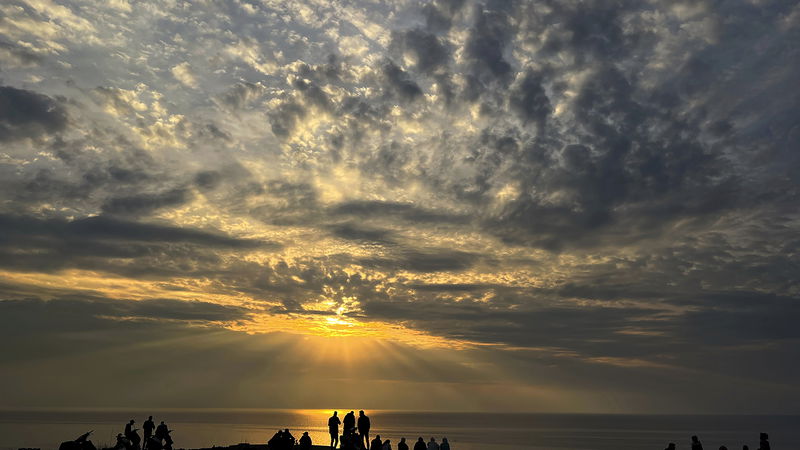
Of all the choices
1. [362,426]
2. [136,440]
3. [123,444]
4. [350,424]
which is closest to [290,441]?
[362,426]

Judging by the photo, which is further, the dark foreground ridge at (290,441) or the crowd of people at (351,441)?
the crowd of people at (351,441)

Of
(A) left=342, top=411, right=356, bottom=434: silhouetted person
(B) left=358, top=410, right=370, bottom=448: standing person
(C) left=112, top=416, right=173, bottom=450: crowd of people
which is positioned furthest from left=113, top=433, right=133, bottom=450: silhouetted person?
(B) left=358, top=410, right=370, bottom=448: standing person

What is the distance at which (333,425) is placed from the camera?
37.9 metres

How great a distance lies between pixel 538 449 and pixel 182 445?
82.2 meters

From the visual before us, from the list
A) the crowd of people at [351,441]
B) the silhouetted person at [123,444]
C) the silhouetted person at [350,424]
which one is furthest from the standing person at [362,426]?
the silhouetted person at [123,444]

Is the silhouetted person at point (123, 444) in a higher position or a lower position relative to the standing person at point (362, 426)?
lower

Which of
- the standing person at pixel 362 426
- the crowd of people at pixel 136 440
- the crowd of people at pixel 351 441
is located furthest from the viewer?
the standing person at pixel 362 426

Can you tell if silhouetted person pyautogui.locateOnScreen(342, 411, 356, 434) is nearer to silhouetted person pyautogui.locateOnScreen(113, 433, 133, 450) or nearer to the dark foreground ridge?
the dark foreground ridge

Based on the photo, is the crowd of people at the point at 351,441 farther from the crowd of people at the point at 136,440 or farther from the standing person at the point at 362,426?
the crowd of people at the point at 136,440

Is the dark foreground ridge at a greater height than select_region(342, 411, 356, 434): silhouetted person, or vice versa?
select_region(342, 411, 356, 434): silhouetted person

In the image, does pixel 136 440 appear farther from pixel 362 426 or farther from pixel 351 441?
pixel 362 426

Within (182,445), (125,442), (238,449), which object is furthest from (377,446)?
(182,445)

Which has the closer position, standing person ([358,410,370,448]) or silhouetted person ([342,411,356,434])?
standing person ([358,410,370,448])

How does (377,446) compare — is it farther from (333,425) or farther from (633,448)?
(633,448)
